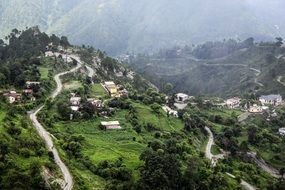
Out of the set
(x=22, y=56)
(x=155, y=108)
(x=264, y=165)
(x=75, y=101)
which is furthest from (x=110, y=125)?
(x=22, y=56)

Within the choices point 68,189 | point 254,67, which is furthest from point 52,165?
point 254,67

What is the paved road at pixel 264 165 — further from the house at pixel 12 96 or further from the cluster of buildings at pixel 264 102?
the house at pixel 12 96

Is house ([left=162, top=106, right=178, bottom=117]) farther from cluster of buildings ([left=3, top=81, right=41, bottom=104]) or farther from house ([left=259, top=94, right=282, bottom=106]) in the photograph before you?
house ([left=259, top=94, right=282, bottom=106])

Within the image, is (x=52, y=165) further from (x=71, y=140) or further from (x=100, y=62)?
(x=100, y=62)

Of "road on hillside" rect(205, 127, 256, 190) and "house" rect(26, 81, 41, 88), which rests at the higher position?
"house" rect(26, 81, 41, 88)

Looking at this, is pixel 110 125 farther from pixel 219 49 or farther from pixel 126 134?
pixel 219 49

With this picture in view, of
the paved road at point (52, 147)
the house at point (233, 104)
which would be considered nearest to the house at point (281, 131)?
the house at point (233, 104)

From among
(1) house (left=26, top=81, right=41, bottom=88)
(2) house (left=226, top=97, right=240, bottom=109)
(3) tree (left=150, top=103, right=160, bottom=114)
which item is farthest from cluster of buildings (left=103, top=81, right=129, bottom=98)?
(2) house (left=226, top=97, right=240, bottom=109)
